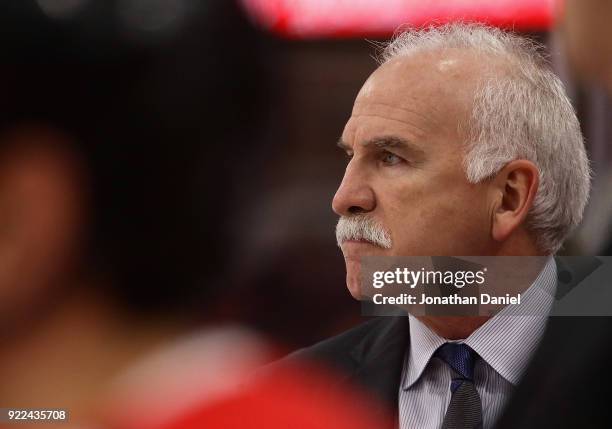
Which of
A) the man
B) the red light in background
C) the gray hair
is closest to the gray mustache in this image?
the man

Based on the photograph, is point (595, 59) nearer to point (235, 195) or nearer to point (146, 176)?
point (235, 195)

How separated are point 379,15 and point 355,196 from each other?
0.26 m

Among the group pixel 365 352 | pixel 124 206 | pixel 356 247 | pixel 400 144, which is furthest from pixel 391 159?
pixel 124 206

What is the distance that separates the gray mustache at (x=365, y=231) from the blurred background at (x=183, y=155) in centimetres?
5

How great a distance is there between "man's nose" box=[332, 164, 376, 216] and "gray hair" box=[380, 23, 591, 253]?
13cm

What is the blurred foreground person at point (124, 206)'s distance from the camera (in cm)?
118

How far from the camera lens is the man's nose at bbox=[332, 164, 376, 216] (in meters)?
1.09

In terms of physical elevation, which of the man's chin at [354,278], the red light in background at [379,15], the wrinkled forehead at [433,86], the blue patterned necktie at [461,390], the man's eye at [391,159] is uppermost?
the red light in background at [379,15]

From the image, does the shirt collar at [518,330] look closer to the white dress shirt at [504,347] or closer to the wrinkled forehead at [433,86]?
the white dress shirt at [504,347]

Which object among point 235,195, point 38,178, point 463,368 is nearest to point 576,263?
point 463,368

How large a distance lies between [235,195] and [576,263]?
0.48m

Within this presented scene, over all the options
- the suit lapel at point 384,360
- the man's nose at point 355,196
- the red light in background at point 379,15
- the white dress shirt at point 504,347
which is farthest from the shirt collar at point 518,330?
the red light in background at point 379,15

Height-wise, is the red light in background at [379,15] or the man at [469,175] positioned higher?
the red light in background at [379,15]

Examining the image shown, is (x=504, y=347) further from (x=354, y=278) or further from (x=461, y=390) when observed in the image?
(x=354, y=278)
